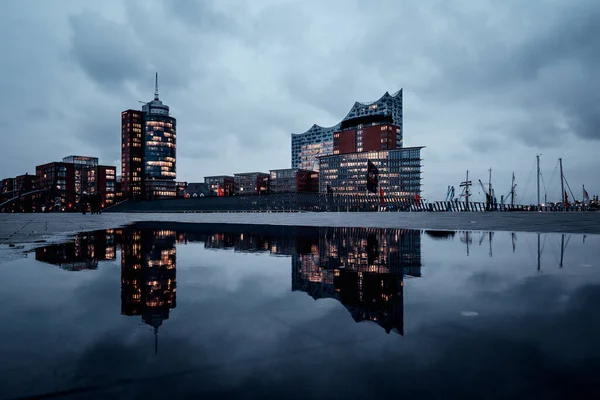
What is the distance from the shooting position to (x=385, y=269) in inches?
380

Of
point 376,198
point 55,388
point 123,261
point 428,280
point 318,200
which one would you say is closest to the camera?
point 55,388

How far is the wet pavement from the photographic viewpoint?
315cm

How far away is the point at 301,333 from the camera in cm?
458

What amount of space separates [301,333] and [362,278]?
4014mm

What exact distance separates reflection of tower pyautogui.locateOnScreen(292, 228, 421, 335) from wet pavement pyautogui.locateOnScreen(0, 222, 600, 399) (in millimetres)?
50

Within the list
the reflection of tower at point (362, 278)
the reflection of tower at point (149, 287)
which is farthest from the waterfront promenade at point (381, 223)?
the reflection of tower at point (362, 278)

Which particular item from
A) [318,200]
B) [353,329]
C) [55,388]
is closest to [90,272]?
[55,388]

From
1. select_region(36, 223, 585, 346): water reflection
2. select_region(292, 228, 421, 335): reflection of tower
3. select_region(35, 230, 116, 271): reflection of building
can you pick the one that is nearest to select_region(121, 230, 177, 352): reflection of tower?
select_region(36, 223, 585, 346): water reflection

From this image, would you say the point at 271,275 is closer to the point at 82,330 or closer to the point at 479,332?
the point at 82,330

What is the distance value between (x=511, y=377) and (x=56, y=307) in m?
6.43

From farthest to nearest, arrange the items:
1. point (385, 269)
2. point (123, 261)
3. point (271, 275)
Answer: point (123, 261)
point (385, 269)
point (271, 275)

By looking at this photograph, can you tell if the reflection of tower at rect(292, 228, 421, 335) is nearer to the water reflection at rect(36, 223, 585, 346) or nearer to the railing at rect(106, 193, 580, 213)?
the water reflection at rect(36, 223, 585, 346)

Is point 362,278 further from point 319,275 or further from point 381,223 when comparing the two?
point 381,223

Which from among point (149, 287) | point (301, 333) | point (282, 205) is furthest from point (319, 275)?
point (282, 205)
